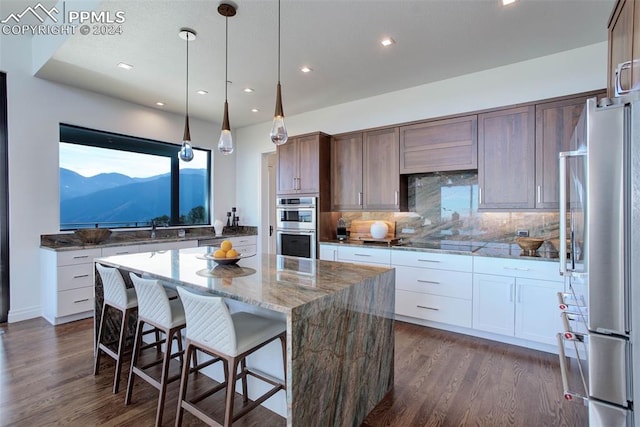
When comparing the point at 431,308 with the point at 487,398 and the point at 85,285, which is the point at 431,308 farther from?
the point at 85,285

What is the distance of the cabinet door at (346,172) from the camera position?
4211mm

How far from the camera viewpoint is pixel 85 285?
369 cm

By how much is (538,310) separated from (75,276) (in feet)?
16.1

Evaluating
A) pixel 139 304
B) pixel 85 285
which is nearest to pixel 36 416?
pixel 139 304

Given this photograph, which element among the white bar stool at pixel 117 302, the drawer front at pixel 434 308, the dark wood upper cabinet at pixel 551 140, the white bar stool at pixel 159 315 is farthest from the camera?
the drawer front at pixel 434 308

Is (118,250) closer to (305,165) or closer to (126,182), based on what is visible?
(126,182)

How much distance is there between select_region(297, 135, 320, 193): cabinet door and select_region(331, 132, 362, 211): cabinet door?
27cm

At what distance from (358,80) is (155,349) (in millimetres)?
3607

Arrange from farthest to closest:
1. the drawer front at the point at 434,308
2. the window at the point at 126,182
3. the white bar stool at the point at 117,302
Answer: the window at the point at 126,182
the drawer front at the point at 434,308
the white bar stool at the point at 117,302

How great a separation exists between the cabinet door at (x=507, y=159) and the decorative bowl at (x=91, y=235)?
4564mm

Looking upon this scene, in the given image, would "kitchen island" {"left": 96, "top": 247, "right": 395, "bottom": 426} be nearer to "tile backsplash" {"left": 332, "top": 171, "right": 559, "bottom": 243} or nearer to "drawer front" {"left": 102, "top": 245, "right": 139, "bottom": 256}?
"drawer front" {"left": 102, "top": 245, "right": 139, "bottom": 256}

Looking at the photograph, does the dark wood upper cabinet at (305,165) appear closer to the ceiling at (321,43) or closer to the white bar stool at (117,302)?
the ceiling at (321,43)

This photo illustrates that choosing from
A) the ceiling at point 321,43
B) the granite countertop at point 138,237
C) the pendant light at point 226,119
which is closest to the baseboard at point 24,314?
the granite countertop at point 138,237

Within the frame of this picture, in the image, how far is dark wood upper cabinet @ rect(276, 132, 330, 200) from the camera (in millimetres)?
4332
